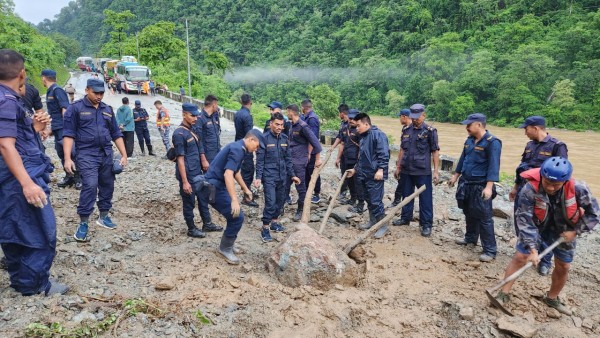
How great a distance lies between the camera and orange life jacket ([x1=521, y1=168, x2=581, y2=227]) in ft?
11.0

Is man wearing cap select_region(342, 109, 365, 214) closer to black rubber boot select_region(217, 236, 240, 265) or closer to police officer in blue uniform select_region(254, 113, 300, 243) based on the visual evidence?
police officer in blue uniform select_region(254, 113, 300, 243)

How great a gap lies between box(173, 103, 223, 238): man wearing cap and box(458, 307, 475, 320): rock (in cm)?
313

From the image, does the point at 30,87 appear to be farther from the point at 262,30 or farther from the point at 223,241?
the point at 262,30

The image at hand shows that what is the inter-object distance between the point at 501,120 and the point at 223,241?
30.0m

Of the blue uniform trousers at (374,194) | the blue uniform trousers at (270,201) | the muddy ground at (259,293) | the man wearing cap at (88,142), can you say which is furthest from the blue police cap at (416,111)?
the man wearing cap at (88,142)

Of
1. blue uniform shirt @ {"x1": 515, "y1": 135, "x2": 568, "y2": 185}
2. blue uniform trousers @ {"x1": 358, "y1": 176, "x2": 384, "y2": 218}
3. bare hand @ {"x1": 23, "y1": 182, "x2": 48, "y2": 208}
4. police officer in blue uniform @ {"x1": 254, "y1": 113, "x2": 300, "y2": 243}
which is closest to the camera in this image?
bare hand @ {"x1": 23, "y1": 182, "x2": 48, "y2": 208}

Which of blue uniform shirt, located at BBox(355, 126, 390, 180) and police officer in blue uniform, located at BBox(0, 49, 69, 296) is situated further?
blue uniform shirt, located at BBox(355, 126, 390, 180)

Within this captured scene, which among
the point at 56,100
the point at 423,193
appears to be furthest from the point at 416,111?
the point at 56,100

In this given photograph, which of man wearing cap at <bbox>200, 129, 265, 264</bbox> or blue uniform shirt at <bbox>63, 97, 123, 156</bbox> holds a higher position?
blue uniform shirt at <bbox>63, 97, 123, 156</bbox>

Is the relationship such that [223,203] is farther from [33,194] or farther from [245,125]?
[245,125]

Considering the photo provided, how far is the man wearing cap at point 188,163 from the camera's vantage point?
4.84 meters

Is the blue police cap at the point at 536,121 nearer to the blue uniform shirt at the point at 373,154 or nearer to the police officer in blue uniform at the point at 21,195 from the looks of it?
the blue uniform shirt at the point at 373,154

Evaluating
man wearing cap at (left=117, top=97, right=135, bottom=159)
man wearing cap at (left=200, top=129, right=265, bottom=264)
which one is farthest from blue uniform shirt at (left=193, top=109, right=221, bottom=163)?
man wearing cap at (left=117, top=97, right=135, bottom=159)

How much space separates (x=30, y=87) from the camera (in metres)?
5.37
